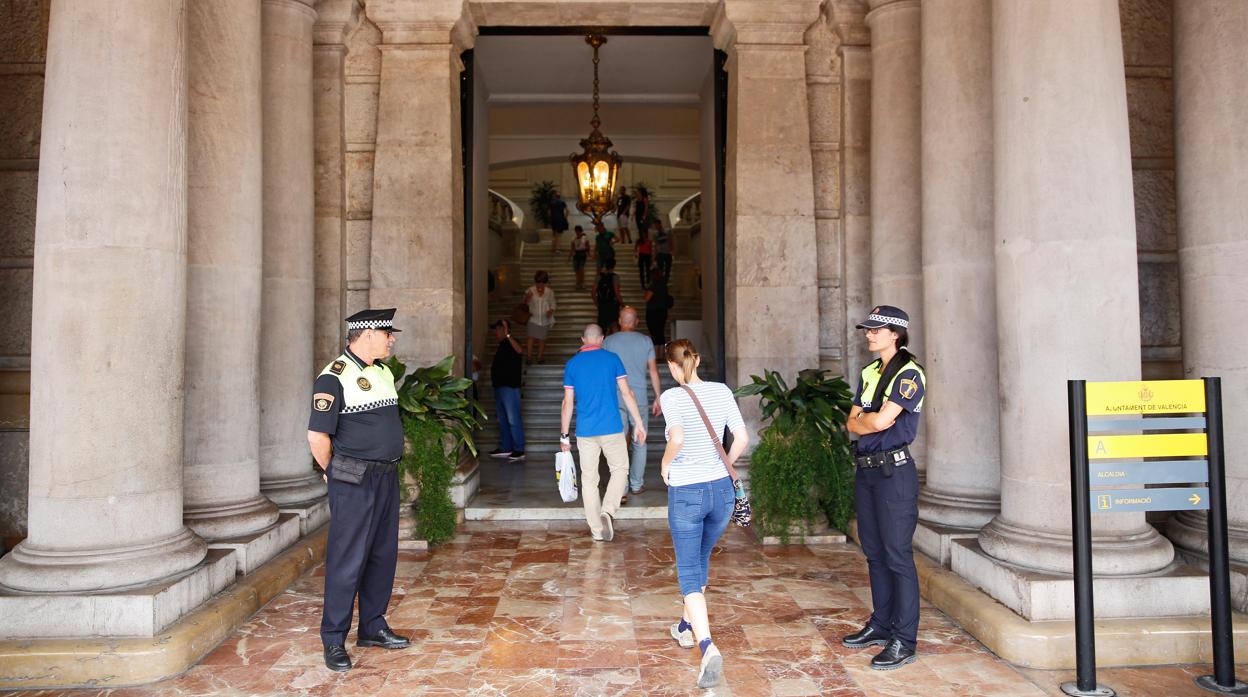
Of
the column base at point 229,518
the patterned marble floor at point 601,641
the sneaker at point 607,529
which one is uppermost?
the column base at point 229,518

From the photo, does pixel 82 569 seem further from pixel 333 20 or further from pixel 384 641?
pixel 333 20

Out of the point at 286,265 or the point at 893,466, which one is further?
the point at 286,265

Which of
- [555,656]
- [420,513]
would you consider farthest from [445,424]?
[555,656]

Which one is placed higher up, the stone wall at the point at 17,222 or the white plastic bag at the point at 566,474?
the stone wall at the point at 17,222

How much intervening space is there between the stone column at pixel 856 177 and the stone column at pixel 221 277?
5.06 meters

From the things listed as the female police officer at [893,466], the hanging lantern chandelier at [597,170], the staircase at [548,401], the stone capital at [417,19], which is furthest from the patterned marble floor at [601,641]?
the hanging lantern chandelier at [597,170]

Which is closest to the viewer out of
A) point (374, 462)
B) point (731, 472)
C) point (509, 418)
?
point (731, 472)

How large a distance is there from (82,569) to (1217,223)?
6616 millimetres

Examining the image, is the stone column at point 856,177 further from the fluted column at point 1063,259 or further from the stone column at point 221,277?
the stone column at point 221,277

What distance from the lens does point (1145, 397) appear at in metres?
3.95

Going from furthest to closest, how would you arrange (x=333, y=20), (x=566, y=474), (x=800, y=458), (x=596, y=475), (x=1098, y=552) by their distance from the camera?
(x=333, y=20), (x=596, y=475), (x=800, y=458), (x=566, y=474), (x=1098, y=552)

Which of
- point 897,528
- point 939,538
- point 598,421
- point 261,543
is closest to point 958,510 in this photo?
point 939,538

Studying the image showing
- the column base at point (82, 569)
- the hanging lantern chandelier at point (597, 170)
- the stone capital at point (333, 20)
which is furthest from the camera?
the hanging lantern chandelier at point (597, 170)

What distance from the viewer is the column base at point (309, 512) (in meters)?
6.63
